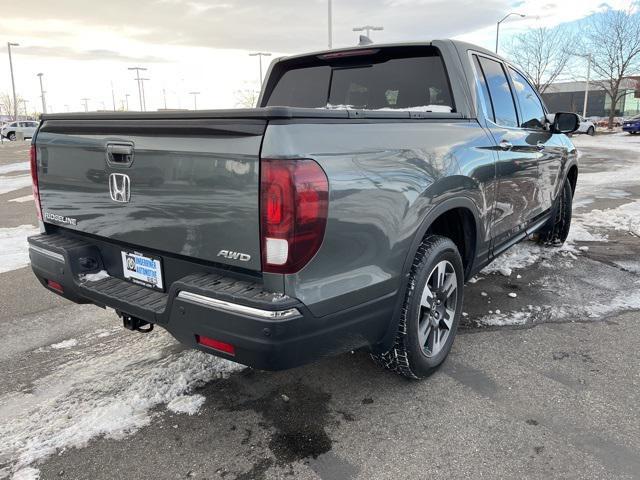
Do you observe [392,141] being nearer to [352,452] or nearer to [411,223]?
[411,223]

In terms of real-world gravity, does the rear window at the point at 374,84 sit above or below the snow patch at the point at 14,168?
above

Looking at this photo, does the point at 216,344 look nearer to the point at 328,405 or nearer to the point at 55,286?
the point at 328,405

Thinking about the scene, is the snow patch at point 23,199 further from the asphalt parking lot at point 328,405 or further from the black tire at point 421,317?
the black tire at point 421,317

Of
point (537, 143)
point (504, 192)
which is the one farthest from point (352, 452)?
point (537, 143)

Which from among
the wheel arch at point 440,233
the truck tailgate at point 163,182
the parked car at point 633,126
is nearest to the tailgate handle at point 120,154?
the truck tailgate at point 163,182

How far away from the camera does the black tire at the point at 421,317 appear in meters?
2.73

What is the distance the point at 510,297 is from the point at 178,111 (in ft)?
11.0

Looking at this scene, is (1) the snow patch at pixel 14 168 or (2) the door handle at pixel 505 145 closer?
(2) the door handle at pixel 505 145

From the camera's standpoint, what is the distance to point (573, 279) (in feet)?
16.4

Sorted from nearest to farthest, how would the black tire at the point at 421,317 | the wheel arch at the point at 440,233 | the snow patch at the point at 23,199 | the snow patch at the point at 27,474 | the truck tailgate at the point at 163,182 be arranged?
the truck tailgate at the point at 163,182 < the snow patch at the point at 27,474 < the wheel arch at the point at 440,233 < the black tire at the point at 421,317 < the snow patch at the point at 23,199

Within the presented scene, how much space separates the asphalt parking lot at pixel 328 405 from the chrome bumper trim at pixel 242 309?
0.79 metres

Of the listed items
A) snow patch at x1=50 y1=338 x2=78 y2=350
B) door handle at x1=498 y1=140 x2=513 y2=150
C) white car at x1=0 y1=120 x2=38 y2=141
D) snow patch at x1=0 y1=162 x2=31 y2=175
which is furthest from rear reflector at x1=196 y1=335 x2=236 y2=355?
white car at x1=0 y1=120 x2=38 y2=141

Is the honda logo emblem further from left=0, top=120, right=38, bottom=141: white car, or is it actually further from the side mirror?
left=0, top=120, right=38, bottom=141: white car

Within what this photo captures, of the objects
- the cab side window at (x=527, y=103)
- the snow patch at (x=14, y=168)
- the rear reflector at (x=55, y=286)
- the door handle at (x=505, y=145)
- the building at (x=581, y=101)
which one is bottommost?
the snow patch at (x=14, y=168)
